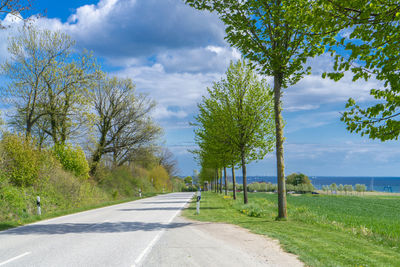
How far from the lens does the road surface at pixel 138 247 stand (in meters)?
6.92

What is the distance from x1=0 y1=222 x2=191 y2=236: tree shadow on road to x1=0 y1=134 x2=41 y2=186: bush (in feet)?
22.6

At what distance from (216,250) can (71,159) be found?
19.4m

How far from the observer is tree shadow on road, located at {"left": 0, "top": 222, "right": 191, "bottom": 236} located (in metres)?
11.0

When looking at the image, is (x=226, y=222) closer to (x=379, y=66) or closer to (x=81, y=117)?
(x=379, y=66)

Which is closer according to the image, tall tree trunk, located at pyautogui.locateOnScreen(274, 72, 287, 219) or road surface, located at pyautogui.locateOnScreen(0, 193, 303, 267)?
road surface, located at pyautogui.locateOnScreen(0, 193, 303, 267)

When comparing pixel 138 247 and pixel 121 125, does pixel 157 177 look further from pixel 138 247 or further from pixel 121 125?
pixel 138 247

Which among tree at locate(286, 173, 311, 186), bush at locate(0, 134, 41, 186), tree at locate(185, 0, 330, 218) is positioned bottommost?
tree at locate(286, 173, 311, 186)

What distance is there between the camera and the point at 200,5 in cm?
1536

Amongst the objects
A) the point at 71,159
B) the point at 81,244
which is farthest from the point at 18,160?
the point at 81,244

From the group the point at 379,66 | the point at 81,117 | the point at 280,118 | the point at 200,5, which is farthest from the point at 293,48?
the point at 81,117

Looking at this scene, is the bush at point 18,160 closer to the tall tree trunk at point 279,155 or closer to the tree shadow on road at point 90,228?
the tree shadow on road at point 90,228

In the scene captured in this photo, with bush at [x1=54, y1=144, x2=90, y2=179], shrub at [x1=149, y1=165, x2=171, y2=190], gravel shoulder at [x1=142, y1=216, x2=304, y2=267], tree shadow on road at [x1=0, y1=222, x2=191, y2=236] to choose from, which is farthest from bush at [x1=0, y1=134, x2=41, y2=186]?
shrub at [x1=149, y1=165, x2=171, y2=190]

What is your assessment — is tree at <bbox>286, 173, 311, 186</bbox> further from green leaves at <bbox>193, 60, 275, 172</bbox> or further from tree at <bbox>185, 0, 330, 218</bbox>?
tree at <bbox>185, 0, 330, 218</bbox>

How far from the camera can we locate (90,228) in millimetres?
11797
